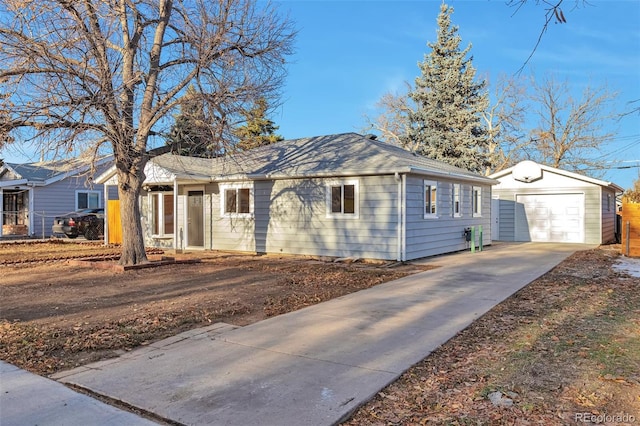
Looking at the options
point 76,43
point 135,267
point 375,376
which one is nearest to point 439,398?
point 375,376

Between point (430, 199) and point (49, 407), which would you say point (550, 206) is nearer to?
point (430, 199)

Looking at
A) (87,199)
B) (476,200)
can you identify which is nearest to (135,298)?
(476,200)

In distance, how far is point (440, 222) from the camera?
47.9 ft

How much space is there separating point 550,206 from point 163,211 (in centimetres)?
1643

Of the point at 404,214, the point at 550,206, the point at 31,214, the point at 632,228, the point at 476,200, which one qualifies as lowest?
the point at 632,228

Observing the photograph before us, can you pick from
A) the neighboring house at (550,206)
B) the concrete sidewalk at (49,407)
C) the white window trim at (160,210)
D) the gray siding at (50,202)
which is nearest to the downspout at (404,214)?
the white window trim at (160,210)

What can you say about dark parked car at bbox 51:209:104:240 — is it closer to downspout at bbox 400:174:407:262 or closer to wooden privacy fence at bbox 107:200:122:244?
wooden privacy fence at bbox 107:200:122:244

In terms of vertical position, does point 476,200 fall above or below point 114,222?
above

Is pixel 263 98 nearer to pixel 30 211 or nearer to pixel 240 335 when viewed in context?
pixel 240 335

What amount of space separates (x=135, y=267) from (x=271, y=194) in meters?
5.03

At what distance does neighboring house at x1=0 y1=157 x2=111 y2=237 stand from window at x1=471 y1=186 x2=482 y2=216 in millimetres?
17298

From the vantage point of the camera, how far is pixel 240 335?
5656 mm

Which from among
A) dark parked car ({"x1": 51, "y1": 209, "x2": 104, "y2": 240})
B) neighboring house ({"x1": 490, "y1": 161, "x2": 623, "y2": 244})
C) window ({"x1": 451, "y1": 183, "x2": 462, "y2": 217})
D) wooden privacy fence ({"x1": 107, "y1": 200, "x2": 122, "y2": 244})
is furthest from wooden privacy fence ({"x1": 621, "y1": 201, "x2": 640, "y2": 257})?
dark parked car ({"x1": 51, "y1": 209, "x2": 104, "y2": 240})

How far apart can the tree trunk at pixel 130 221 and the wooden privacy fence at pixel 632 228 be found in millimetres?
14543
